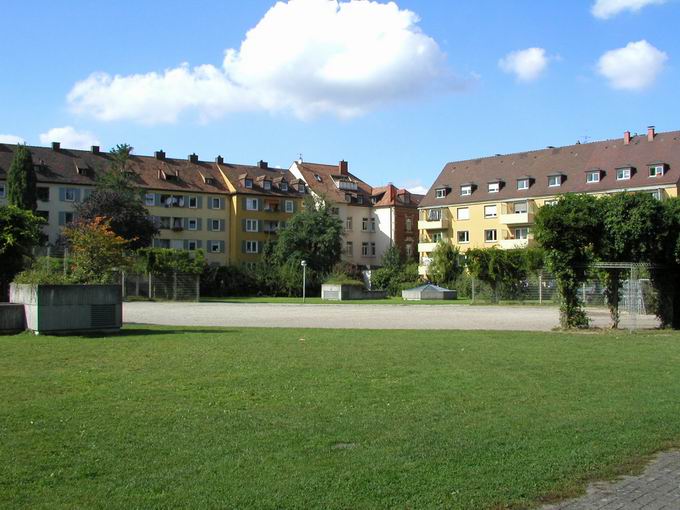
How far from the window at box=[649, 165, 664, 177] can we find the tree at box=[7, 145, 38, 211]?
193 feet

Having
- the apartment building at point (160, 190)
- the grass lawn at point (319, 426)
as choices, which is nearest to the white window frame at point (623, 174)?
the apartment building at point (160, 190)

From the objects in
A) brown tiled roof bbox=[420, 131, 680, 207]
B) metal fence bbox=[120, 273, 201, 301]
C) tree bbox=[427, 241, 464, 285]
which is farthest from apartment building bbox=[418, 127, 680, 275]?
metal fence bbox=[120, 273, 201, 301]

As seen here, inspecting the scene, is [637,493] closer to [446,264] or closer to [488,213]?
[446,264]

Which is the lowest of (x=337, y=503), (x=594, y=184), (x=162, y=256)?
(x=337, y=503)

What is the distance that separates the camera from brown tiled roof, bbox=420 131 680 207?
73688 millimetres

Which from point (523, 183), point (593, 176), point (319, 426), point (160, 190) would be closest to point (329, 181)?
point (160, 190)

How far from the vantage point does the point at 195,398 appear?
407 inches

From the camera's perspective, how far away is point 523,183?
83500 millimetres

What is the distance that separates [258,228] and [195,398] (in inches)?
3330

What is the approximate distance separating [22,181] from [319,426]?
72635mm

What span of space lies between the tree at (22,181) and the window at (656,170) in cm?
5892

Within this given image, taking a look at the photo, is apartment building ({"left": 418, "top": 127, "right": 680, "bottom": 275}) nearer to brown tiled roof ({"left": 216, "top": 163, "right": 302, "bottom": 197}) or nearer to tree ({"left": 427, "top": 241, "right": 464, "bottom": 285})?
tree ({"left": 427, "top": 241, "right": 464, "bottom": 285})

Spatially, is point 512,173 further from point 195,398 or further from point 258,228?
point 195,398

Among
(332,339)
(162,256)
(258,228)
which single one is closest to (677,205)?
(332,339)
